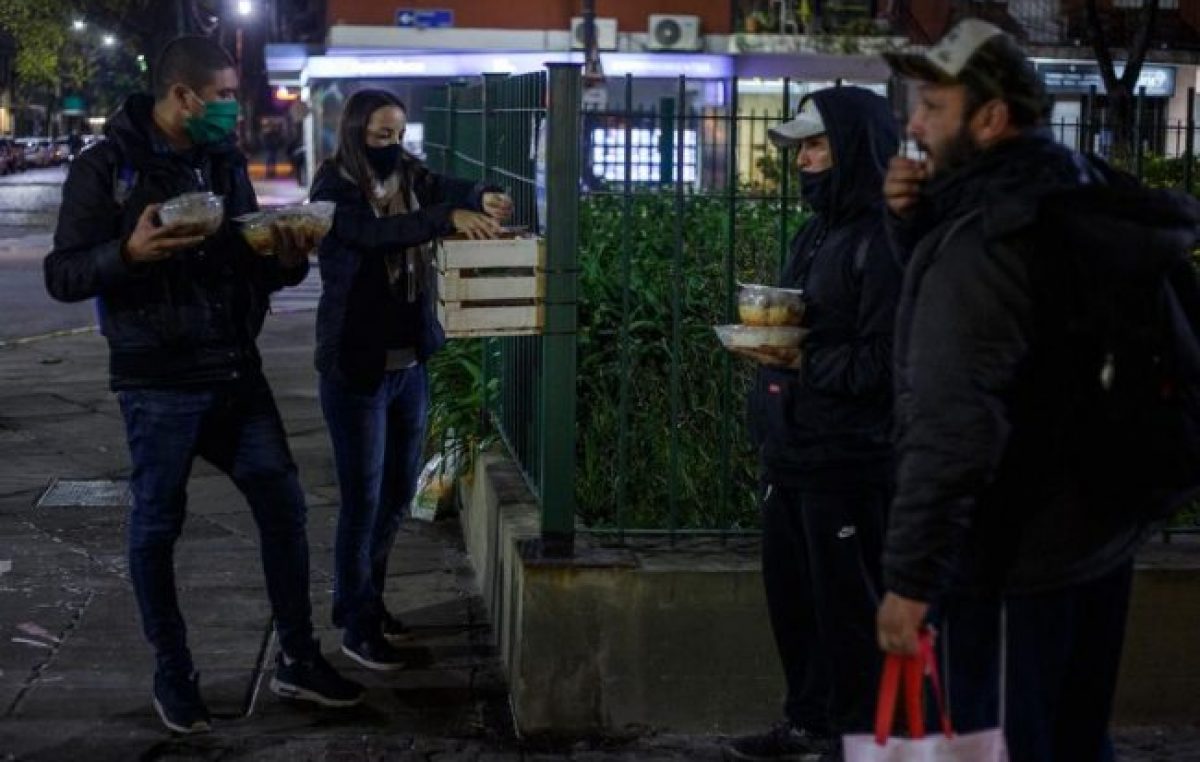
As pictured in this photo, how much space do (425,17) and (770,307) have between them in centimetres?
2965

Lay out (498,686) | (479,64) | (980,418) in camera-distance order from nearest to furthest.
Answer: (980,418)
(498,686)
(479,64)

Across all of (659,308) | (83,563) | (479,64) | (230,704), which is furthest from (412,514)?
(479,64)

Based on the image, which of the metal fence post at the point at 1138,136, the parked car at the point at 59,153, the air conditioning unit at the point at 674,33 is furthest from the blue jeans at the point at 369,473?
the parked car at the point at 59,153

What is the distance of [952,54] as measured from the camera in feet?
12.1

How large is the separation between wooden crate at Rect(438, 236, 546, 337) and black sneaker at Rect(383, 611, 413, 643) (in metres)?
1.46

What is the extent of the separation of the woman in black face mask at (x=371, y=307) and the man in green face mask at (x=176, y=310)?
0.35 m

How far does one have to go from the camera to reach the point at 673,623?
20.0ft

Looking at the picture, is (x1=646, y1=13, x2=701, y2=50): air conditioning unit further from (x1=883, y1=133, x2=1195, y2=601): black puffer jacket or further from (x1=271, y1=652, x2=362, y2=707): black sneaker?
(x1=883, y1=133, x2=1195, y2=601): black puffer jacket

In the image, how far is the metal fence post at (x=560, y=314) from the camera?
6102mm

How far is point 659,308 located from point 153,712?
235 centimetres

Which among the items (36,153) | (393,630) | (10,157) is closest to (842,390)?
(393,630)

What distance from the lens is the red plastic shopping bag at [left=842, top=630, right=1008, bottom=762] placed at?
3.64 m

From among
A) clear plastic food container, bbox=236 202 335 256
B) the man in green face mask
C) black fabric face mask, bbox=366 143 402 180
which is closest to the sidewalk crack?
the man in green face mask

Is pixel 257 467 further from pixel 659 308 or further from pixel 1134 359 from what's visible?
pixel 1134 359
